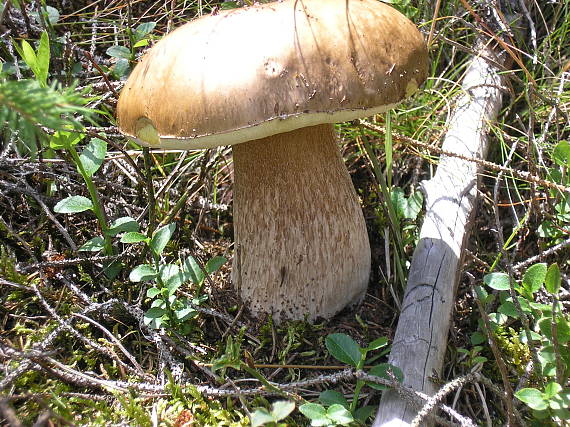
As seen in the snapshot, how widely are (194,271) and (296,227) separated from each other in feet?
1.16

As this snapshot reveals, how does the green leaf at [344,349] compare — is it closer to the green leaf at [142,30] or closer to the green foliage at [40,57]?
the green foliage at [40,57]

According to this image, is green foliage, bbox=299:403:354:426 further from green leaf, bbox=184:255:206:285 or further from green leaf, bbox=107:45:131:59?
green leaf, bbox=107:45:131:59

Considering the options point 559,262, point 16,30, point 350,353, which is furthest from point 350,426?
point 16,30

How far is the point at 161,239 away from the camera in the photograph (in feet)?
4.91

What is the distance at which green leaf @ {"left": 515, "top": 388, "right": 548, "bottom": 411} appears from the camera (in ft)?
3.52

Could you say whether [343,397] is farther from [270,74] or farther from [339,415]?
[270,74]

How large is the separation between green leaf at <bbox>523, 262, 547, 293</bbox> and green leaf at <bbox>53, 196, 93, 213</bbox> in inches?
51.3

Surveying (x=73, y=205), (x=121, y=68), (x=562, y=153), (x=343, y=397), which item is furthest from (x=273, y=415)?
(x=121, y=68)

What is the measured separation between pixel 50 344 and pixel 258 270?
2.15 feet

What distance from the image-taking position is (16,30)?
2.05m

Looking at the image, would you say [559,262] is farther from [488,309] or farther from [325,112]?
[325,112]

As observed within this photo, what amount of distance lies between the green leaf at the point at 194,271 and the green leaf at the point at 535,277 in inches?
37.0

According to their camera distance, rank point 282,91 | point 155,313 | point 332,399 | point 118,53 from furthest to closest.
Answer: point 118,53, point 155,313, point 332,399, point 282,91

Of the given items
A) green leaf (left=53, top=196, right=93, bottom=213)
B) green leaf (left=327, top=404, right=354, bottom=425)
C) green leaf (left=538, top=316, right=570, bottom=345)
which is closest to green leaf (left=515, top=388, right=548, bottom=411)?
green leaf (left=538, top=316, right=570, bottom=345)
